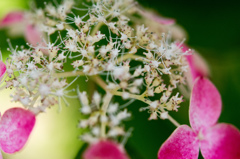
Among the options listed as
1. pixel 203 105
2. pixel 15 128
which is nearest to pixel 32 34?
pixel 15 128

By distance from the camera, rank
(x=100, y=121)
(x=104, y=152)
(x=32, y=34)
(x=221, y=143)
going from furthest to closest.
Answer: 1. (x=32, y=34)
2. (x=221, y=143)
3. (x=100, y=121)
4. (x=104, y=152)

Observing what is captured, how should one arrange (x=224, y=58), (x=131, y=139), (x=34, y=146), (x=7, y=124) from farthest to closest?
1. (x=224, y=58)
2. (x=34, y=146)
3. (x=131, y=139)
4. (x=7, y=124)

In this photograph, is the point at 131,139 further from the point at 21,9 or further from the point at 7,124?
the point at 21,9

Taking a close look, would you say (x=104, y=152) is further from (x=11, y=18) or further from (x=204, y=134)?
(x=11, y=18)

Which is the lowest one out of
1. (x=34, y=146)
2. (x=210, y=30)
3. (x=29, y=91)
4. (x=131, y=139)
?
(x=34, y=146)

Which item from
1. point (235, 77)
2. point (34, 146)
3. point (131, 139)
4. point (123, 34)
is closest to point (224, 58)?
point (235, 77)

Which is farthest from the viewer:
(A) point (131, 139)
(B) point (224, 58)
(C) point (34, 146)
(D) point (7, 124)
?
(B) point (224, 58)

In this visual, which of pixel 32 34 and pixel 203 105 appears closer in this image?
pixel 203 105

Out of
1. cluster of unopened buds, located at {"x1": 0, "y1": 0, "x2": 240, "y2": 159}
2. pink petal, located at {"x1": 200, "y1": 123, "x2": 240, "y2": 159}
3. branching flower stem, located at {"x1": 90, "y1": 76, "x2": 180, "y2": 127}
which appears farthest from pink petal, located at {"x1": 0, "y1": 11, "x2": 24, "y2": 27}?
pink petal, located at {"x1": 200, "y1": 123, "x2": 240, "y2": 159}
